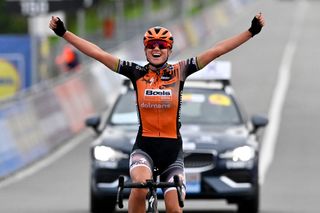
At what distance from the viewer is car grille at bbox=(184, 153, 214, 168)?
16.6 metres

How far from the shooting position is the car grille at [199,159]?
16609mm

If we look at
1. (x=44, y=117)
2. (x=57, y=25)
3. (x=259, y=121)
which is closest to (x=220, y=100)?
(x=259, y=121)

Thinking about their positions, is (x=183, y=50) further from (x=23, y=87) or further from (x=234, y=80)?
(x=23, y=87)

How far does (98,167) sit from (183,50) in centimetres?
3986

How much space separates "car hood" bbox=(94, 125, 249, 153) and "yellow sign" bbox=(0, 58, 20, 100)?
1603 cm

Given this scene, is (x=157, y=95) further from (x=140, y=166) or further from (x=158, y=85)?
(x=140, y=166)

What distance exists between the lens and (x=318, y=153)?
1094 inches

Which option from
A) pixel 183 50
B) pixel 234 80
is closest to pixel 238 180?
pixel 234 80

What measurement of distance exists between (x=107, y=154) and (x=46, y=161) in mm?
9529

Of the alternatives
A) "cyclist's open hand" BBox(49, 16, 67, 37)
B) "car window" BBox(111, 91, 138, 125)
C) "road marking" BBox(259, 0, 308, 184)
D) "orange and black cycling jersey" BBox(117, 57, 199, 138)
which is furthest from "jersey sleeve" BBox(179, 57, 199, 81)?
"road marking" BBox(259, 0, 308, 184)

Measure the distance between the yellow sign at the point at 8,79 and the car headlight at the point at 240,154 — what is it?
16946 mm

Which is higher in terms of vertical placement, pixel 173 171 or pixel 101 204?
pixel 173 171

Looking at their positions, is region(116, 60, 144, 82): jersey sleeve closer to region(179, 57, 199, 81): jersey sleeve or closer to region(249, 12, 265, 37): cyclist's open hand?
region(179, 57, 199, 81): jersey sleeve

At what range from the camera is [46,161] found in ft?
85.7
